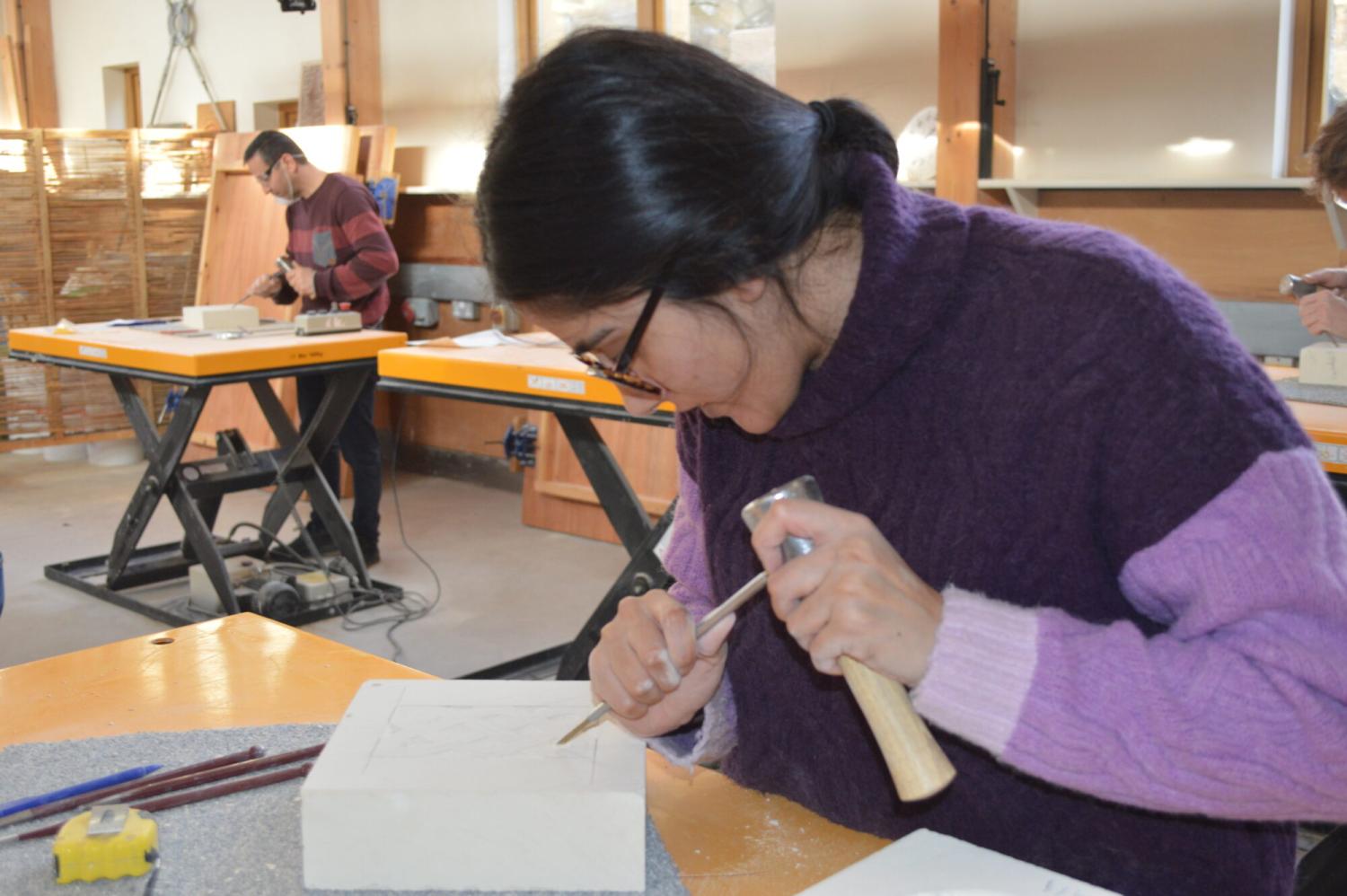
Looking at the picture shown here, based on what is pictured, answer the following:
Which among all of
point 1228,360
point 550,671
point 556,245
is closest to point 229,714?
point 556,245

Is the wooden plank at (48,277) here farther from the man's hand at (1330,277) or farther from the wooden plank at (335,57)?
the man's hand at (1330,277)

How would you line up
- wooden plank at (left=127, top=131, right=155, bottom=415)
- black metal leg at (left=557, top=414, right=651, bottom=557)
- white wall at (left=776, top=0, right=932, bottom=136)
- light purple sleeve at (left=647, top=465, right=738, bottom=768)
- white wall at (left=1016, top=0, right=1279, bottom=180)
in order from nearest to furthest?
light purple sleeve at (left=647, top=465, right=738, bottom=768)
black metal leg at (left=557, top=414, right=651, bottom=557)
white wall at (left=1016, top=0, right=1279, bottom=180)
white wall at (left=776, top=0, right=932, bottom=136)
wooden plank at (left=127, top=131, right=155, bottom=415)

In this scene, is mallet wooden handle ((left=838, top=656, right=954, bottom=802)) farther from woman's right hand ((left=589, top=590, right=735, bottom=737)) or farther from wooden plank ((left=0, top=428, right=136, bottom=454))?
wooden plank ((left=0, top=428, right=136, bottom=454))

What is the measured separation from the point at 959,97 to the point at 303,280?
98.6 inches

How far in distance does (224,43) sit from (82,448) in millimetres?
2445

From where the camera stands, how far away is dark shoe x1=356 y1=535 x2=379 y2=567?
5109 mm

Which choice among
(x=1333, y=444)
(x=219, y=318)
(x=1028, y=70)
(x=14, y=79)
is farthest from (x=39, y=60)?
(x=1333, y=444)

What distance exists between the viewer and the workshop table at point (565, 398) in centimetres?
321

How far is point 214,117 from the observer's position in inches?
299

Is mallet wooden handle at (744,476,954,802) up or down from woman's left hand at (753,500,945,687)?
down

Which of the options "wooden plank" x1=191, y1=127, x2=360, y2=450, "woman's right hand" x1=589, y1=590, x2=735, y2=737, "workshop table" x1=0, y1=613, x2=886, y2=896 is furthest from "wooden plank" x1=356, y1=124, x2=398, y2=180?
"woman's right hand" x1=589, y1=590, x2=735, y2=737

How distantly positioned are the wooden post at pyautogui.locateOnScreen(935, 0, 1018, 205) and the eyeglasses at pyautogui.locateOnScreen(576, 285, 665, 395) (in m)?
3.46

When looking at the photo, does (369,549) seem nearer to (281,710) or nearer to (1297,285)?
(1297,285)

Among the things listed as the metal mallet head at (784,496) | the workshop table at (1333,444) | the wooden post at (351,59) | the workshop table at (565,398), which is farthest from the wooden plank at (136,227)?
the metal mallet head at (784,496)
